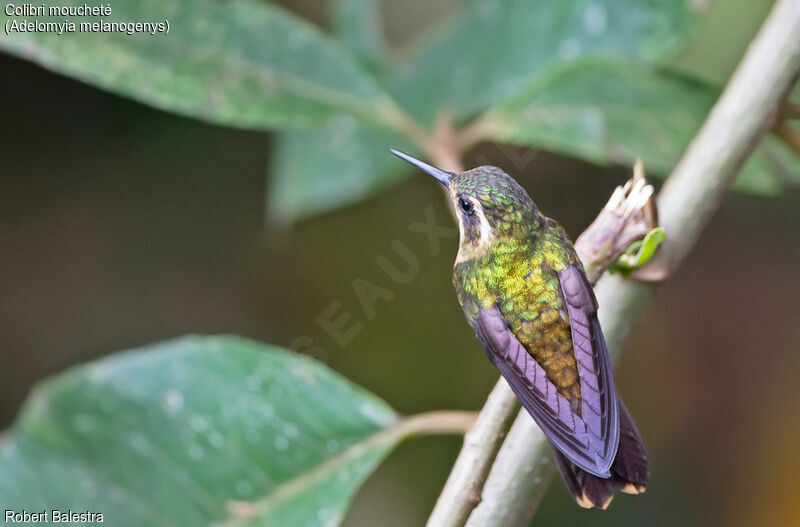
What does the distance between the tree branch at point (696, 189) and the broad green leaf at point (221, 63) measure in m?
0.38

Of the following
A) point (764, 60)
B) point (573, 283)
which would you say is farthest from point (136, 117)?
point (573, 283)

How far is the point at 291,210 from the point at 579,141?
19.2 inches

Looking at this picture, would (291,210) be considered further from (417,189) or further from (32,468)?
(32,468)

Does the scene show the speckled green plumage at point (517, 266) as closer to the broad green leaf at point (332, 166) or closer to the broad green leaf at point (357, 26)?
the broad green leaf at point (332, 166)

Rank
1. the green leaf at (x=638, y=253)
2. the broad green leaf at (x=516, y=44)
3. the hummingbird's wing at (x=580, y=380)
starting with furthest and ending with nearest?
the broad green leaf at (x=516, y=44) < the green leaf at (x=638, y=253) < the hummingbird's wing at (x=580, y=380)

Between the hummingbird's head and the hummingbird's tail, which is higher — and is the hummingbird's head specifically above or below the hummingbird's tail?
above

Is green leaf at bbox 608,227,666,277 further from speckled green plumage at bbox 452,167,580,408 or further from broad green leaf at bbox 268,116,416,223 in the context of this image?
broad green leaf at bbox 268,116,416,223

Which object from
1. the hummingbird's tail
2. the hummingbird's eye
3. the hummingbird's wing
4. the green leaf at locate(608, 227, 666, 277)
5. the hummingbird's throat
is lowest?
the hummingbird's tail

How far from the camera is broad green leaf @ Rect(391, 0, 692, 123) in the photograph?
0.96 metres

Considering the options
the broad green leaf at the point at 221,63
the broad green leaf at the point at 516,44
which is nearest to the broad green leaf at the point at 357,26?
the broad green leaf at the point at 516,44

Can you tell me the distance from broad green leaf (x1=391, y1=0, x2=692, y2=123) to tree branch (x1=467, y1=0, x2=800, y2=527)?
24 cm

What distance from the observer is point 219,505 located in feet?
2.68

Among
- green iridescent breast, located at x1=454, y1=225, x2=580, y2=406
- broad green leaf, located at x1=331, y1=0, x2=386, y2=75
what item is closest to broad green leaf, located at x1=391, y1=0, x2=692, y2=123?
broad green leaf, located at x1=331, y1=0, x2=386, y2=75

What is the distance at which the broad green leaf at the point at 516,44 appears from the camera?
96 centimetres
